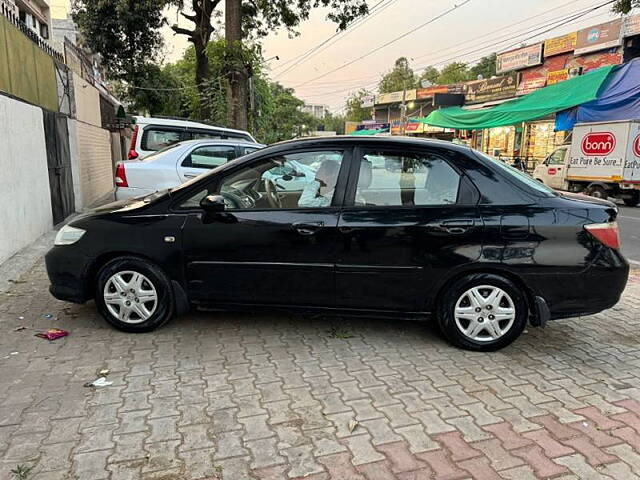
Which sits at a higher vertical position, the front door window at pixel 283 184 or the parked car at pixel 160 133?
the parked car at pixel 160 133

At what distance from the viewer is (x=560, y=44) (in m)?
25.0

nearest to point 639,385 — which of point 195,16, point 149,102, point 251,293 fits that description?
point 251,293

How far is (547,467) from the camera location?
245cm

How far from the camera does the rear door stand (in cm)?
777

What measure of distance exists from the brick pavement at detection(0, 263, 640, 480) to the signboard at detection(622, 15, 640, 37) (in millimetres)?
21644

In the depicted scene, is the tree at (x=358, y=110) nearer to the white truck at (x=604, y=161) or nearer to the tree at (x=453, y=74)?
the tree at (x=453, y=74)

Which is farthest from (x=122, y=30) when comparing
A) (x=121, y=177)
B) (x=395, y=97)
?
(x=395, y=97)

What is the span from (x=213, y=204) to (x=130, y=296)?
1059 mm

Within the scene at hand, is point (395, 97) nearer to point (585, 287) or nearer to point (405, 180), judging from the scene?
point (405, 180)

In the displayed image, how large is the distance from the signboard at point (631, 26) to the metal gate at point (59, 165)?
2234 centimetres

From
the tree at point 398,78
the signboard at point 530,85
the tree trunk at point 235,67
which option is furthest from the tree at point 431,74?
the tree trunk at point 235,67

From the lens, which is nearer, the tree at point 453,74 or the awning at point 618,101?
the awning at point 618,101

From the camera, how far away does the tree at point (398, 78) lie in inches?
2557

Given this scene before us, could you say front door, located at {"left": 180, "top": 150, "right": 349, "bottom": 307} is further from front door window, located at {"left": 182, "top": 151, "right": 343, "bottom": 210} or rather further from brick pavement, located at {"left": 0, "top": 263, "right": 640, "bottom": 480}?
brick pavement, located at {"left": 0, "top": 263, "right": 640, "bottom": 480}
